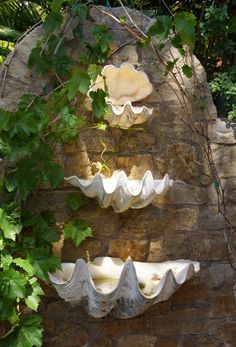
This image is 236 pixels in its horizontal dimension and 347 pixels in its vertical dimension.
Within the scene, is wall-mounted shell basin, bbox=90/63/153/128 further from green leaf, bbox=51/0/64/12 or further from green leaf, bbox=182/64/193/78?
green leaf, bbox=51/0/64/12

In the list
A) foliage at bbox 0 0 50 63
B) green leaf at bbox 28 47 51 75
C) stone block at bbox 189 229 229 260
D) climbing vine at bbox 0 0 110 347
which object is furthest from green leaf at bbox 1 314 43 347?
foliage at bbox 0 0 50 63

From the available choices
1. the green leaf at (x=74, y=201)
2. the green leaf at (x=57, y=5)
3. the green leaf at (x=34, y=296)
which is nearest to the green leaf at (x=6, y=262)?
the green leaf at (x=34, y=296)

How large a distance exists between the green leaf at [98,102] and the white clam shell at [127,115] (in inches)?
1.8

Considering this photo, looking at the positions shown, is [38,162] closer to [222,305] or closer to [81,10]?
[81,10]

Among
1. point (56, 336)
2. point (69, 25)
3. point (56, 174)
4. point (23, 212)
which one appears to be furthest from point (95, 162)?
point (56, 336)

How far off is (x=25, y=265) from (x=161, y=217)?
655 millimetres

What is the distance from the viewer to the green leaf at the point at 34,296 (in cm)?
188

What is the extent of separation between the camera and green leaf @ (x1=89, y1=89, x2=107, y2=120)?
202cm

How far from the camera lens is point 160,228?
224 centimetres

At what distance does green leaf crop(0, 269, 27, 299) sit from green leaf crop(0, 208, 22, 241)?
0.13m

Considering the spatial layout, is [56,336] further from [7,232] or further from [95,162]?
[95,162]

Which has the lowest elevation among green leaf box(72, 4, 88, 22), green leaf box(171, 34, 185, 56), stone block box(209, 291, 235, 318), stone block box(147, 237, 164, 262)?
stone block box(209, 291, 235, 318)

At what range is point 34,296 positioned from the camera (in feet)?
6.26

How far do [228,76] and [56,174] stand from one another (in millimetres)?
968
